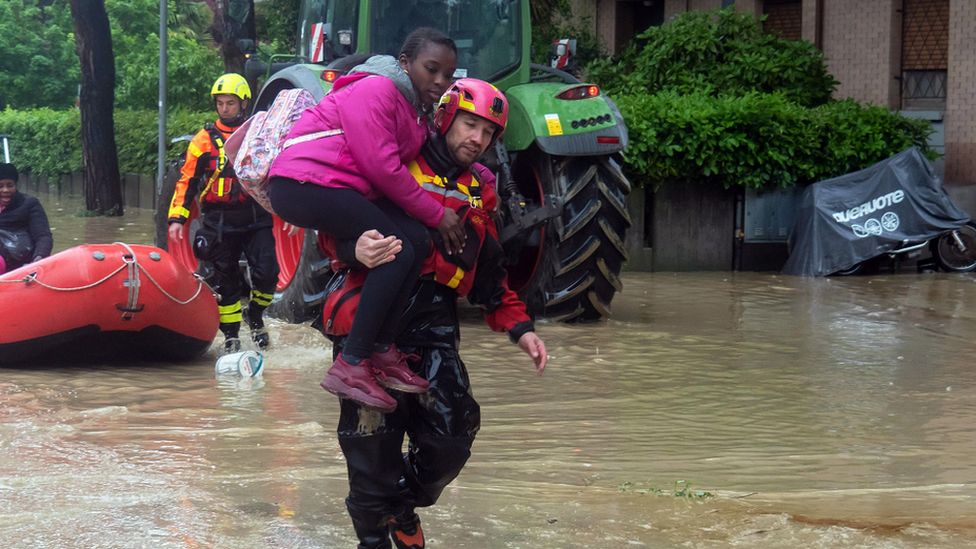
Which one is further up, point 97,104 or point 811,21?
point 811,21

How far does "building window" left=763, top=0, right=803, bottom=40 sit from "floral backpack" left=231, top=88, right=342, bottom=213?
56.2ft

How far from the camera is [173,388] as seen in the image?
8211mm

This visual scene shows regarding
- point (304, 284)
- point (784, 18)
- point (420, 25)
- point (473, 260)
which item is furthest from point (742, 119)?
point (473, 260)

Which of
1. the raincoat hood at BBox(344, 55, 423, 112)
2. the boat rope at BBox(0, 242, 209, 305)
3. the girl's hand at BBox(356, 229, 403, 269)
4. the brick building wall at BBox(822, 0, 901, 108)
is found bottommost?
the boat rope at BBox(0, 242, 209, 305)

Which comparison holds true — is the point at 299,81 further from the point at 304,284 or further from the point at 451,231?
the point at 451,231

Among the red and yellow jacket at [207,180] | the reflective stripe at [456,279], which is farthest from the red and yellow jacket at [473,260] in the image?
the red and yellow jacket at [207,180]

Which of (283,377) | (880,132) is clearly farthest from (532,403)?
(880,132)

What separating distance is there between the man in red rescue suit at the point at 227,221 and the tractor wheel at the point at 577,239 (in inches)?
76.7

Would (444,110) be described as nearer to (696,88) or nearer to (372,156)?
(372,156)

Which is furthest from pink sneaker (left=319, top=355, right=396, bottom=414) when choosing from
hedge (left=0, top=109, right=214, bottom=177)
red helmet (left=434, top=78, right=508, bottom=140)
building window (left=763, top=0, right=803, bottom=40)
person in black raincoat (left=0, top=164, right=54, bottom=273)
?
building window (left=763, top=0, right=803, bottom=40)

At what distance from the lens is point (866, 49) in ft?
65.4

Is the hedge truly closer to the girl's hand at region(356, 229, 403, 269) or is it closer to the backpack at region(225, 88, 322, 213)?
the backpack at region(225, 88, 322, 213)

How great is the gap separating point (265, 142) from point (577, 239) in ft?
20.1

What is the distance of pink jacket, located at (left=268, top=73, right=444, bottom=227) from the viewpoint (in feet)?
14.4
